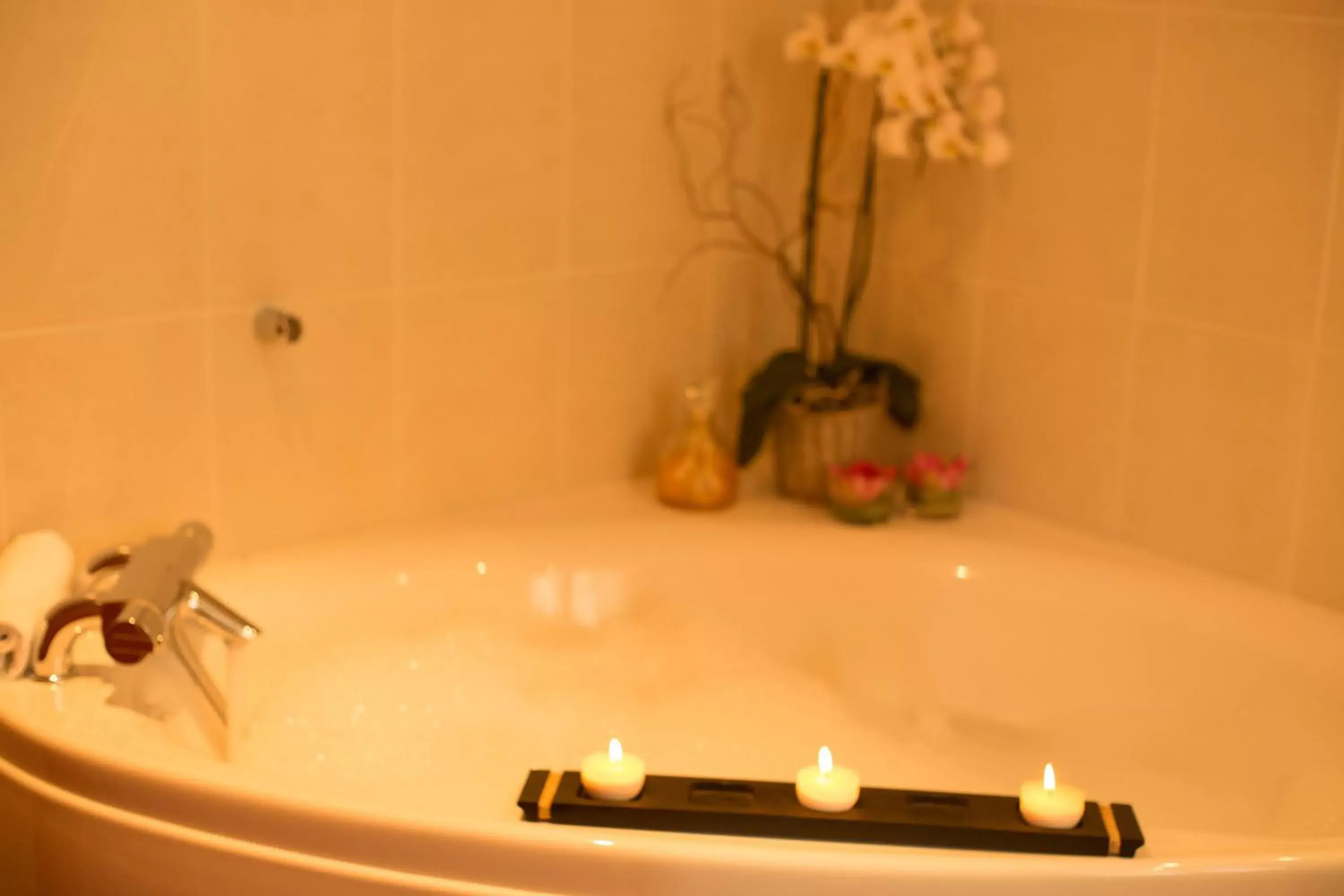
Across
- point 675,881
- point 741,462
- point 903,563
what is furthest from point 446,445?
point 675,881

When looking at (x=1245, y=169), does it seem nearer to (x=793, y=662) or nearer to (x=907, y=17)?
(x=907, y=17)

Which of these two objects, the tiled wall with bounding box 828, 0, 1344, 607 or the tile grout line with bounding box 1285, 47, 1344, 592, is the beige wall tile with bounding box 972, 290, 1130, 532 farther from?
the tile grout line with bounding box 1285, 47, 1344, 592

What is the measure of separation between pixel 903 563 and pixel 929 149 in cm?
48

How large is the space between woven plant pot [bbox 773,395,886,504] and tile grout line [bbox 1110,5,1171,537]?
0.30 metres

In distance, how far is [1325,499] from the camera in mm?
1758

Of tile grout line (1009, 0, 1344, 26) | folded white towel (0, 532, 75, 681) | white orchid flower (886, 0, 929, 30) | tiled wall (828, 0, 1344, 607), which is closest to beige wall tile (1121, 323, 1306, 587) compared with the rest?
tiled wall (828, 0, 1344, 607)

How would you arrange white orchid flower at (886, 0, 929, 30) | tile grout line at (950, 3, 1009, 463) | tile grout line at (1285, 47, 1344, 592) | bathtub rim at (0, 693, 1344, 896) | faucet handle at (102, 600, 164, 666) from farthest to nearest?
tile grout line at (950, 3, 1009, 463) → white orchid flower at (886, 0, 929, 30) → tile grout line at (1285, 47, 1344, 592) → faucet handle at (102, 600, 164, 666) → bathtub rim at (0, 693, 1344, 896)

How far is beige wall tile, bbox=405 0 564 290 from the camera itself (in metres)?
1.84

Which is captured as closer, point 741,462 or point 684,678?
point 684,678

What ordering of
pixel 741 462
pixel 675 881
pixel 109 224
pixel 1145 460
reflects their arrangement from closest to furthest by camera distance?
1. pixel 675 881
2. pixel 109 224
3. pixel 1145 460
4. pixel 741 462

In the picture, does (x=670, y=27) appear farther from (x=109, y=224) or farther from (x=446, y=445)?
(x=109, y=224)

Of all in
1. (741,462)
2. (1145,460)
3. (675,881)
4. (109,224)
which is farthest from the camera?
(741,462)

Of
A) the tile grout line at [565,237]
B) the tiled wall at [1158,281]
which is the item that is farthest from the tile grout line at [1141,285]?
the tile grout line at [565,237]

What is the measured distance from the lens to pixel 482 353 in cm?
197
